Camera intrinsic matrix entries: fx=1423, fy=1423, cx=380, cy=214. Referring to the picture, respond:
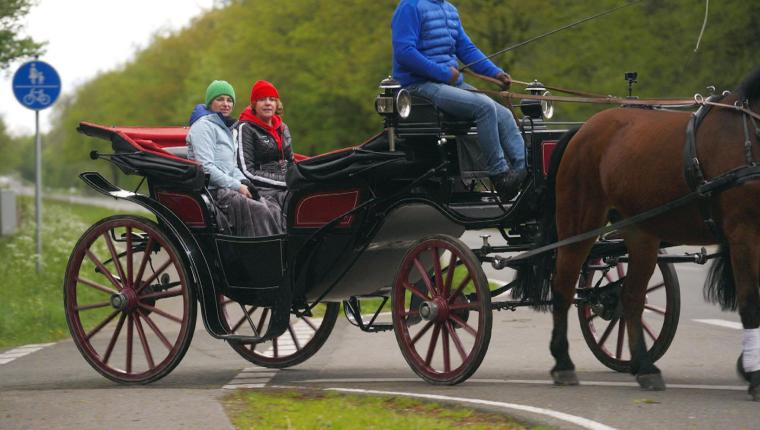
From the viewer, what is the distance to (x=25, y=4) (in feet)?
73.5

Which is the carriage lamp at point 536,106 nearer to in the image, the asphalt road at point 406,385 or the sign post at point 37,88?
the asphalt road at point 406,385

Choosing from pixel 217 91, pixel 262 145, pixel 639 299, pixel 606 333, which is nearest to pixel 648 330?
pixel 606 333

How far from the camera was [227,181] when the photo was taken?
9.88 meters

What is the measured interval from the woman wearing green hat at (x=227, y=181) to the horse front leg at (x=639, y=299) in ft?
8.36

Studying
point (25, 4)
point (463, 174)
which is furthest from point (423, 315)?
point (25, 4)

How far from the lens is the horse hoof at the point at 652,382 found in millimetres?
8523

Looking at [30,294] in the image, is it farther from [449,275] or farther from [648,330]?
[648,330]

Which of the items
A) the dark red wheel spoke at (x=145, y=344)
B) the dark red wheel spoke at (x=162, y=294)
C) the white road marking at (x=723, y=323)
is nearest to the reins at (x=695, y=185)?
the dark red wheel spoke at (x=162, y=294)

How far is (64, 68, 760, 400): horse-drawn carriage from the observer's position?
9117 mm

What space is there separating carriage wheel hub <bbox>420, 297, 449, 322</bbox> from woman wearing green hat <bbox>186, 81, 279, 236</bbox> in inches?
59.0

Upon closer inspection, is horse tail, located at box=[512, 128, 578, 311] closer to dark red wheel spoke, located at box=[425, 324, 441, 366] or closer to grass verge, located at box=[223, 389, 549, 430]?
dark red wheel spoke, located at box=[425, 324, 441, 366]

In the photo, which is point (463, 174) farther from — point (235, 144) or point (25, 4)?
point (25, 4)

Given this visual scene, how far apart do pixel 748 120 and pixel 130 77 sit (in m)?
92.5

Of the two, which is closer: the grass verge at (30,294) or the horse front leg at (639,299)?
the horse front leg at (639,299)
